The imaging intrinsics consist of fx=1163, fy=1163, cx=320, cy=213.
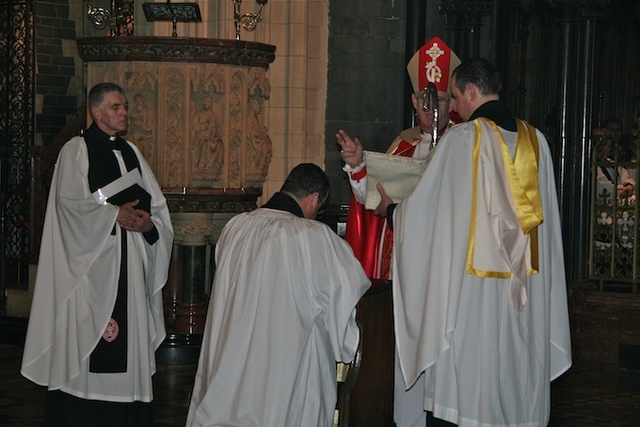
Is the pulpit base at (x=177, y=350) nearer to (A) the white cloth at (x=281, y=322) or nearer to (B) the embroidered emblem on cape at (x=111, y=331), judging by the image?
(B) the embroidered emblem on cape at (x=111, y=331)

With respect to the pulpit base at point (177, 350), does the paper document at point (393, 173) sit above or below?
above

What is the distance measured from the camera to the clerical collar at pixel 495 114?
16.3ft

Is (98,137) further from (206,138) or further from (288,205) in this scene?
(206,138)

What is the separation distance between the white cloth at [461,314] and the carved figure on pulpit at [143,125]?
129 inches

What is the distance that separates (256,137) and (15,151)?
4.66m

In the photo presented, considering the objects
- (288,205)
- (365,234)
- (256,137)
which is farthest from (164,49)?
(288,205)

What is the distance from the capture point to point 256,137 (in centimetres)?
820

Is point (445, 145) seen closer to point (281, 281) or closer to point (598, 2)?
point (281, 281)

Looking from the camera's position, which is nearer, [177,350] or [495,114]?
[495,114]

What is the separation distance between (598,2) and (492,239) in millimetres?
5016

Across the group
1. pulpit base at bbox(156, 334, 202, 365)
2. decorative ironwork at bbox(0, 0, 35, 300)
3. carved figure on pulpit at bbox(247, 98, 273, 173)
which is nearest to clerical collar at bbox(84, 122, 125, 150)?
carved figure on pulpit at bbox(247, 98, 273, 173)

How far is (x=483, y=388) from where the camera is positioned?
4.87 metres

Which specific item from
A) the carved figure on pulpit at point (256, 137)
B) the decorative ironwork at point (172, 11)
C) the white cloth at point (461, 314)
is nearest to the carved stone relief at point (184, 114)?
the carved figure on pulpit at point (256, 137)

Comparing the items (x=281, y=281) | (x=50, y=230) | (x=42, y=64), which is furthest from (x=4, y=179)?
(x=281, y=281)
